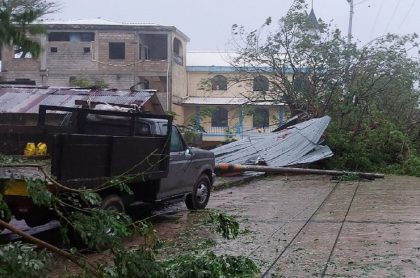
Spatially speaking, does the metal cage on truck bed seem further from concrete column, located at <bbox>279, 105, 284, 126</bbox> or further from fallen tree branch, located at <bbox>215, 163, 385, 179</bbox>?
concrete column, located at <bbox>279, 105, 284, 126</bbox>

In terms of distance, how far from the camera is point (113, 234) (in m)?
4.70

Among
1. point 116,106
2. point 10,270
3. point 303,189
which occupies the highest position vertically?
point 116,106

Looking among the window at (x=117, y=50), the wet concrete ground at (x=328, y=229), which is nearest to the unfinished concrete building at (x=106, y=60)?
the window at (x=117, y=50)

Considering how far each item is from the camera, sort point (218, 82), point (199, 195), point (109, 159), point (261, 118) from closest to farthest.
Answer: point (109, 159), point (199, 195), point (261, 118), point (218, 82)

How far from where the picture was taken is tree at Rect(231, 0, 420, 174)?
22766mm

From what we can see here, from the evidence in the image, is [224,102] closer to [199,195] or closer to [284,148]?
[284,148]

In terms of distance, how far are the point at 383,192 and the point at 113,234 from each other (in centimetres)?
1224

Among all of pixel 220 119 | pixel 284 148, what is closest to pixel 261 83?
pixel 284 148

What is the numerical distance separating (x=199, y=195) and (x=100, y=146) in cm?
422

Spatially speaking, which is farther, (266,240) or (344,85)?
(344,85)

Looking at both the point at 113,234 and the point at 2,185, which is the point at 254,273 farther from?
the point at 2,185

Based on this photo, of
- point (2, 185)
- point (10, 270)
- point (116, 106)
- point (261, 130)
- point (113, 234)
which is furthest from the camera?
point (261, 130)

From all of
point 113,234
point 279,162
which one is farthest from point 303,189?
point 113,234

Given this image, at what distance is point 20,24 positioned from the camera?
2.74 meters
